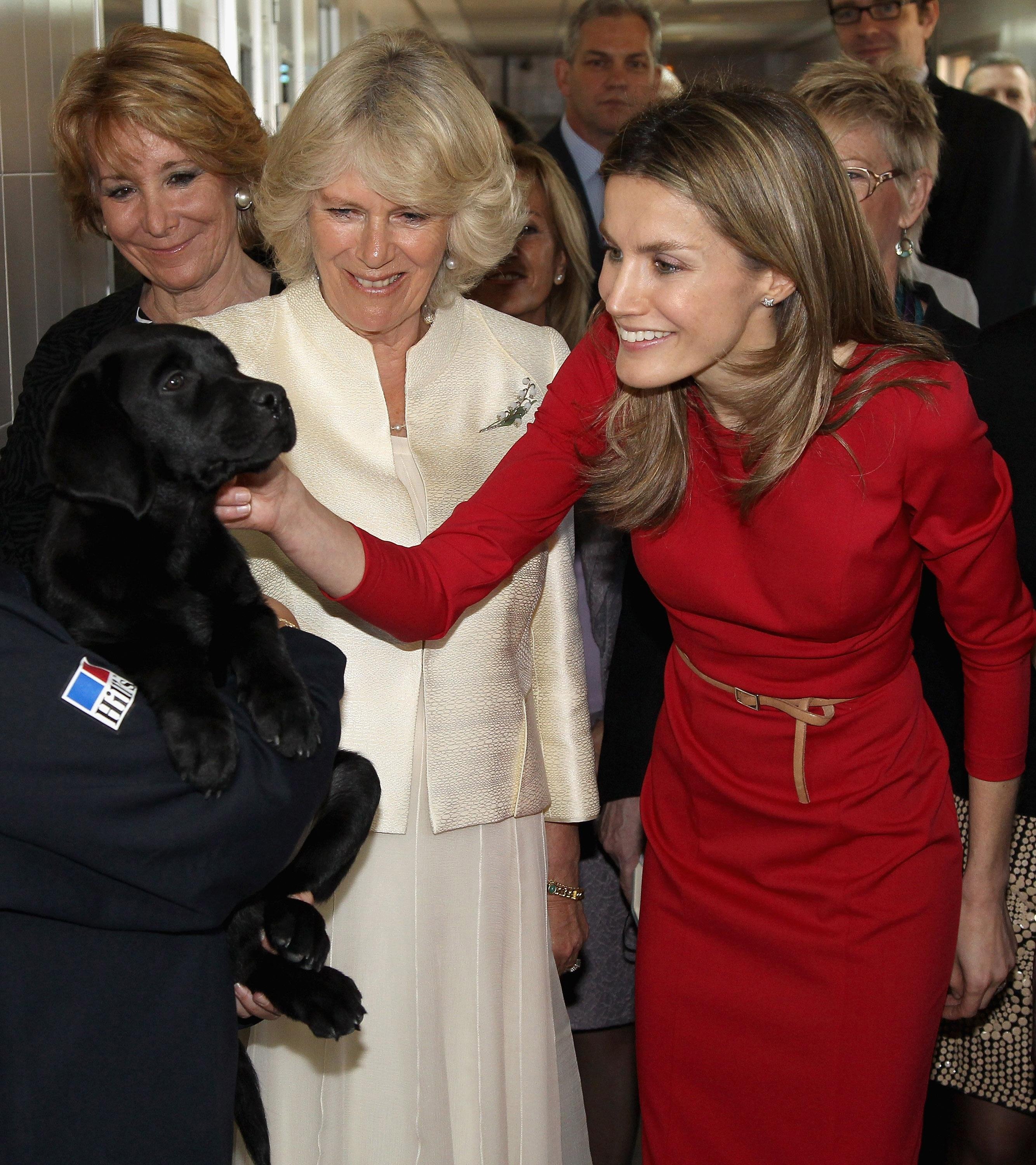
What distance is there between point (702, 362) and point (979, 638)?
536 millimetres

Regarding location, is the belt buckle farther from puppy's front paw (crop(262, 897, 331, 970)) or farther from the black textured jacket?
the black textured jacket

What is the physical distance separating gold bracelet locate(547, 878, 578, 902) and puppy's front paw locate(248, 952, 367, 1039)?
567 millimetres

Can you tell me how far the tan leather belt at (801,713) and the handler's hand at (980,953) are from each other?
0.31 metres

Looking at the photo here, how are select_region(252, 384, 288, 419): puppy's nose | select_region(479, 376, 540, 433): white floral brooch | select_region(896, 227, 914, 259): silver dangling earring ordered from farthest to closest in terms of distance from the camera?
select_region(896, 227, 914, 259): silver dangling earring, select_region(479, 376, 540, 433): white floral brooch, select_region(252, 384, 288, 419): puppy's nose

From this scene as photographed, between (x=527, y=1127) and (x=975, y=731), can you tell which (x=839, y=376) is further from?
(x=527, y=1127)

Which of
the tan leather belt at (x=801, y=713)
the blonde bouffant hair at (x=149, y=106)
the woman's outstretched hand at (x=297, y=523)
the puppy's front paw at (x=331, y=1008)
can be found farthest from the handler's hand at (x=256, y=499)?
the blonde bouffant hair at (x=149, y=106)

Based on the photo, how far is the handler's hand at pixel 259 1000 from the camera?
156 centimetres

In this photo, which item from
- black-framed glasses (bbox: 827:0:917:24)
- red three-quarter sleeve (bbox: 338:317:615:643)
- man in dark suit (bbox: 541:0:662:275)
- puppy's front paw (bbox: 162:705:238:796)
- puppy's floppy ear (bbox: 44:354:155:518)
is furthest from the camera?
man in dark suit (bbox: 541:0:662:275)

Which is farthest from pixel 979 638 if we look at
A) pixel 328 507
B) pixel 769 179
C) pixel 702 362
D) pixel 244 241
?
pixel 244 241

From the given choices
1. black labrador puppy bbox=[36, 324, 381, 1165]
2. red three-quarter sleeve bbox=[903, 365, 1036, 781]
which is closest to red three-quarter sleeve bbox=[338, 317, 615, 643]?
black labrador puppy bbox=[36, 324, 381, 1165]

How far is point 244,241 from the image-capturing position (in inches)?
93.5

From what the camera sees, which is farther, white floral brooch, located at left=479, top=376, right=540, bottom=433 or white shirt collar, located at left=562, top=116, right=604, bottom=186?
white shirt collar, located at left=562, top=116, right=604, bottom=186

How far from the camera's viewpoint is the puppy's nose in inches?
56.7

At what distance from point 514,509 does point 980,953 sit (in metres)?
0.92
